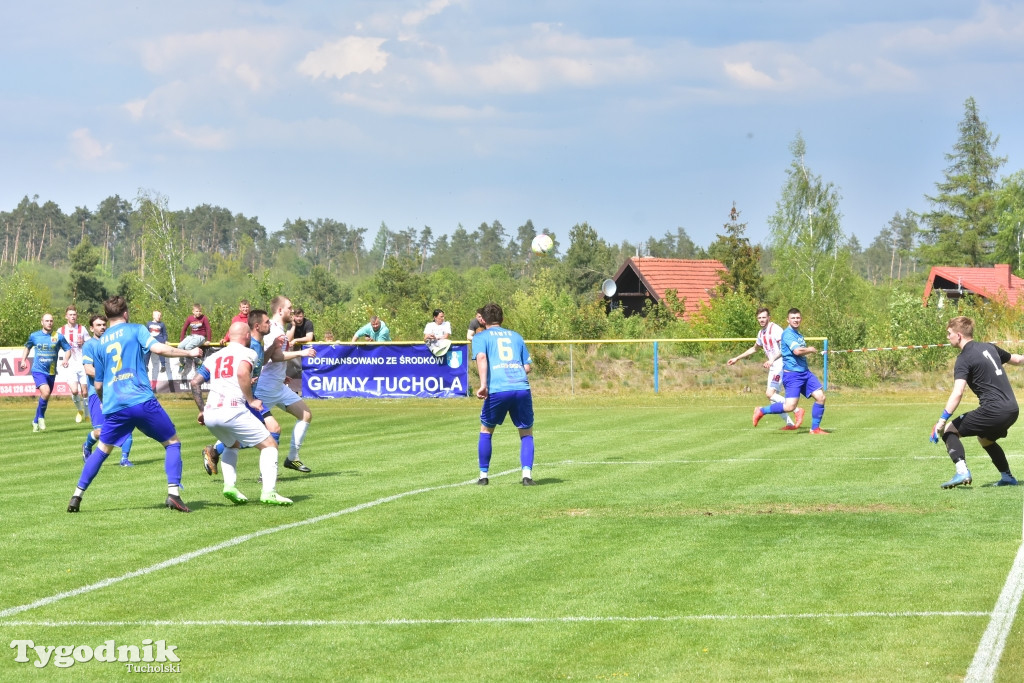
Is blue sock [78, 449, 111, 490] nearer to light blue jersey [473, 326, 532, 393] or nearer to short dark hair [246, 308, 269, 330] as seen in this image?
short dark hair [246, 308, 269, 330]

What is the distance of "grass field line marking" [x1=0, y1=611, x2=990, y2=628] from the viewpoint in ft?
22.9

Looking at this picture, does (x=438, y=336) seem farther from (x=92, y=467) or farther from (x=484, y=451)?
(x=92, y=467)

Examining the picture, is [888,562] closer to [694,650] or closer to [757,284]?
[694,650]

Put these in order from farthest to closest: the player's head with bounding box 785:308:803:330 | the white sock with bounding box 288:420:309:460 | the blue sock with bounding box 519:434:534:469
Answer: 1. the player's head with bounding box 785:308:803:330
2. the white sock with bounding box 288:420:309:460
3. the blue sock with bounding box 519:434:534:469

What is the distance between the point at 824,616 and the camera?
698cm

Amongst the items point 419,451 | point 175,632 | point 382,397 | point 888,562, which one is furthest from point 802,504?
point 382,397

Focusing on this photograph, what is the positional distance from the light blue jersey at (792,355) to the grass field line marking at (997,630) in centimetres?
1177

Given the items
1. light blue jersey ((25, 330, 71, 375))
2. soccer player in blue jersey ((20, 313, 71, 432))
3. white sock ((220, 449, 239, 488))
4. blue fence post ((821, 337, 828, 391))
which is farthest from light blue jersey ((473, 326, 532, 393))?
blue fence post ((821, 337, 828, 391))

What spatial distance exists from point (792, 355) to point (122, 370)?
12.0m

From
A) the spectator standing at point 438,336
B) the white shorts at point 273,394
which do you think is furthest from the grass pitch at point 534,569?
the spectator standing at point 438,336

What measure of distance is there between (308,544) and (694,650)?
4220mm

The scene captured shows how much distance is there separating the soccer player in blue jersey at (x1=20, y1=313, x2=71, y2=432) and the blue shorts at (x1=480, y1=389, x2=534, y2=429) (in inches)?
518

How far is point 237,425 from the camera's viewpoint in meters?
11.6

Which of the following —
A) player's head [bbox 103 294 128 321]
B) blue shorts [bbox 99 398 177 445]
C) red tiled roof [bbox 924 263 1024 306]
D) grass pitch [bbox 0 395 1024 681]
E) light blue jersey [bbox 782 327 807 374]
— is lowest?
grass pitch [bbox 0 395 1024 681]
